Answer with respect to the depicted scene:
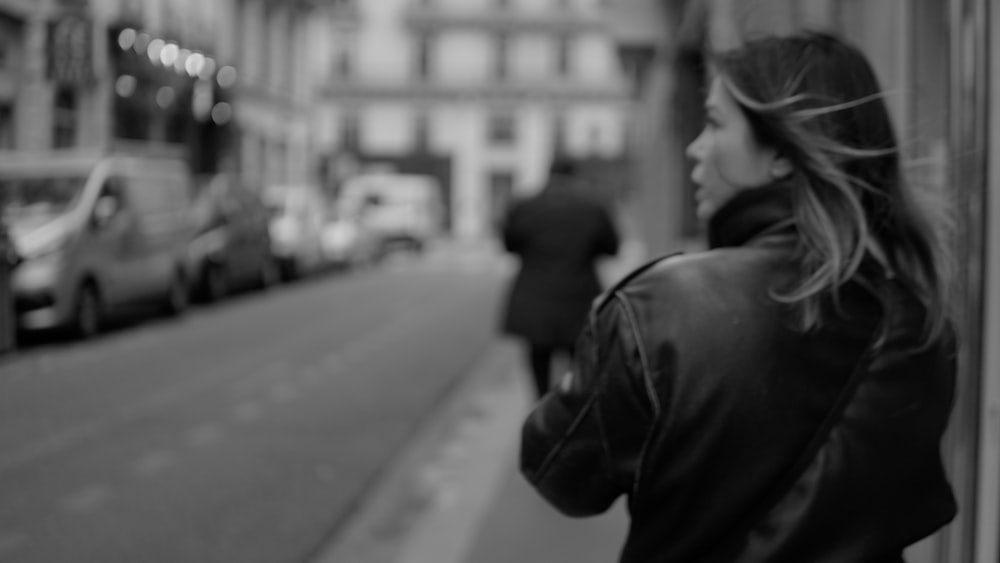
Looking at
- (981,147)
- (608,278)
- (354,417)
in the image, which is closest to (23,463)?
(354,417)

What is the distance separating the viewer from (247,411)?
9602 mm

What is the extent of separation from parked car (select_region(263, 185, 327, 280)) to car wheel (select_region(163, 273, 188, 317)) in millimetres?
6054

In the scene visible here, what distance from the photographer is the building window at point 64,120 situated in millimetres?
23484

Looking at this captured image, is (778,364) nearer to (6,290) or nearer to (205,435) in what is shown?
(205,435)

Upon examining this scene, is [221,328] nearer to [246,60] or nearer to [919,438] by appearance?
[919,438]

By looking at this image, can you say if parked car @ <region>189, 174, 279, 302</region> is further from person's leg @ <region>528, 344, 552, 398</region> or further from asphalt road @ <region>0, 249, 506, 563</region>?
person's leg @ <region>528, 344, 552, 398</region>

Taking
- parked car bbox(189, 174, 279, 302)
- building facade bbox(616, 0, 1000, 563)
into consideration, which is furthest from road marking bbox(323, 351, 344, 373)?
parked car bbox(189, 174, 279, 302)

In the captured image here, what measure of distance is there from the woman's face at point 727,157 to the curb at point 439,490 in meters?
3.81

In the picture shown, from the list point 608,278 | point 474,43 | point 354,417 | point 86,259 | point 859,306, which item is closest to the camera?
point 859,306

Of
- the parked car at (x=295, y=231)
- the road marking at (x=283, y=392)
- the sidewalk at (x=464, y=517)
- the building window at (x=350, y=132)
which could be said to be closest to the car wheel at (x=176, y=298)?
the parked car at (x=295, y=231)

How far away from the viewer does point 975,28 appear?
3.83m

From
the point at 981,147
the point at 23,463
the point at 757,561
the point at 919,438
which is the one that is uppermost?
the point at 981,147

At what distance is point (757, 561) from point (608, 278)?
24.4m

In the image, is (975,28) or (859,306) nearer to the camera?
(859,306)
